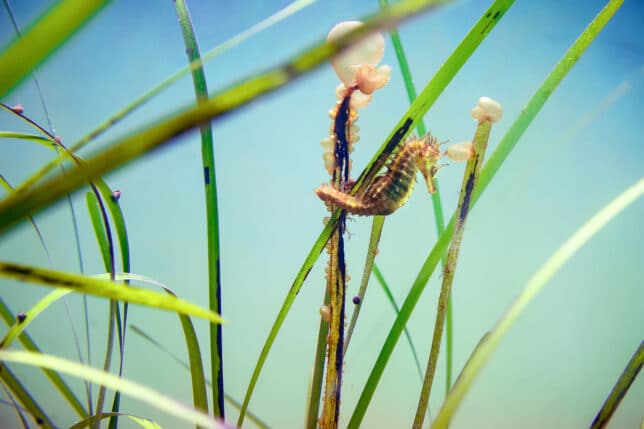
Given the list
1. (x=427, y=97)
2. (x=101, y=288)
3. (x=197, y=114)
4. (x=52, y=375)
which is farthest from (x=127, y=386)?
(x=52, y=375)

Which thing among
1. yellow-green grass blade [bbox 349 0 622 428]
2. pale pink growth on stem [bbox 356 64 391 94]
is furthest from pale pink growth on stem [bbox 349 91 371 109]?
yellow-green grass blade [bbox 349 0 622 428]

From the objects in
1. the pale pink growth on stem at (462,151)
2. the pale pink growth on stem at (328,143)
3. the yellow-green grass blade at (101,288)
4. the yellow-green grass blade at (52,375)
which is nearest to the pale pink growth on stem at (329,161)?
the pale pink growth on stem at (328,143)

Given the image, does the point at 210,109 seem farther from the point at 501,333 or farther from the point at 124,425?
the point at 124,425

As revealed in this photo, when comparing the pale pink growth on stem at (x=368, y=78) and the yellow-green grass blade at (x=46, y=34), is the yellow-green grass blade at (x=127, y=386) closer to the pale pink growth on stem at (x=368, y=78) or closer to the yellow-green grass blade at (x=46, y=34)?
the yellow-green grass blade at (x=46, y=34)

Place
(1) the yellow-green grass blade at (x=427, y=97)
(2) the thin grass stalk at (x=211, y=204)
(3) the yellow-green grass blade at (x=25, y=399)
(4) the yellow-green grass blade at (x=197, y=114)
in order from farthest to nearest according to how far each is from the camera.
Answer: (3) the yellow-green grass blade at (x=25, y=399) < (2) the thin grass stalk at (x=211, y=204) < (1) the yellow-green grass blade at (x=427, y=97) < (4) the yellow-green grass blade at (x=197, y=114)

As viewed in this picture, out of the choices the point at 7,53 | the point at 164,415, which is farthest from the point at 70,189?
the point at 164,415

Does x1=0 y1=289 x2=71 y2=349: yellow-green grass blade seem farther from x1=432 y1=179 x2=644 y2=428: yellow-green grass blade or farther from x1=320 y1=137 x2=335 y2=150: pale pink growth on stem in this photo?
x1=432 y1=179 x2=644 y2=428: yellow-green grass blade
